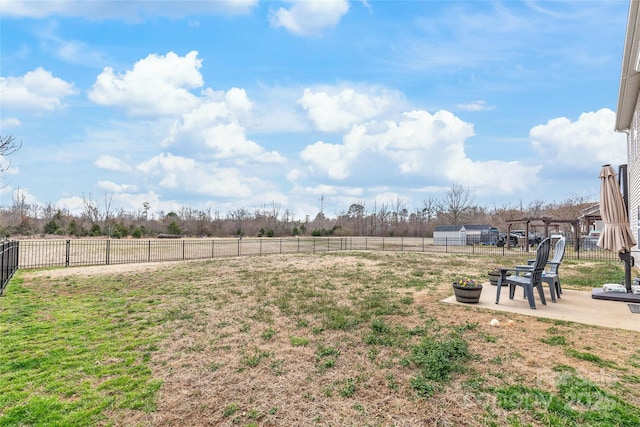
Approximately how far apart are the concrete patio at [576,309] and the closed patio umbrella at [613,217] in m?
1.01

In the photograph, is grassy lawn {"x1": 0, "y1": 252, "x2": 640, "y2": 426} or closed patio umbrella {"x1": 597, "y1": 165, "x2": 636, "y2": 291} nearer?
grassy lawn {"x1": 0, "y1": 252, "x2": 640, "y2": 426}

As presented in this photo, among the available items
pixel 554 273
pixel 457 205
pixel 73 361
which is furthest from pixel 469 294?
pixel 457 205

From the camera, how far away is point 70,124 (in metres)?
14.3

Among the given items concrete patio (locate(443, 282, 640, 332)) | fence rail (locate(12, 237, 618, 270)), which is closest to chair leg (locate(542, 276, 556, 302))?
concrete patio (locate(443, 282, 640, 332))

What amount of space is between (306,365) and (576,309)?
4770 millimetres

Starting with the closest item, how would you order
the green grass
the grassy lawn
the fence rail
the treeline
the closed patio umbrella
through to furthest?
the grassy lawn, the green grass, the closed patio umbrella, the fence rail, the treeline

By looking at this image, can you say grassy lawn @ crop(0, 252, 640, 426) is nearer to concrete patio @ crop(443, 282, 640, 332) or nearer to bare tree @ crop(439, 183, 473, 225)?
concrete patio @ crop(443, 282, 640, 332)

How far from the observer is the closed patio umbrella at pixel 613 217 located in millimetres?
5562

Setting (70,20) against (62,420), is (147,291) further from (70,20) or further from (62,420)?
(70,20)

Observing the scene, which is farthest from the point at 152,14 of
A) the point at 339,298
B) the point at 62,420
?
the point at 62,420

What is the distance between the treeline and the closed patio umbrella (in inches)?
1239

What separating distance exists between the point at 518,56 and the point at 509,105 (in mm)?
2673

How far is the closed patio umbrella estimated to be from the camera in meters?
5.56

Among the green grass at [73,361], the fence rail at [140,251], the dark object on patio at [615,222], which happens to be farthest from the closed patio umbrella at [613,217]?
the fence rail at [140,251]
